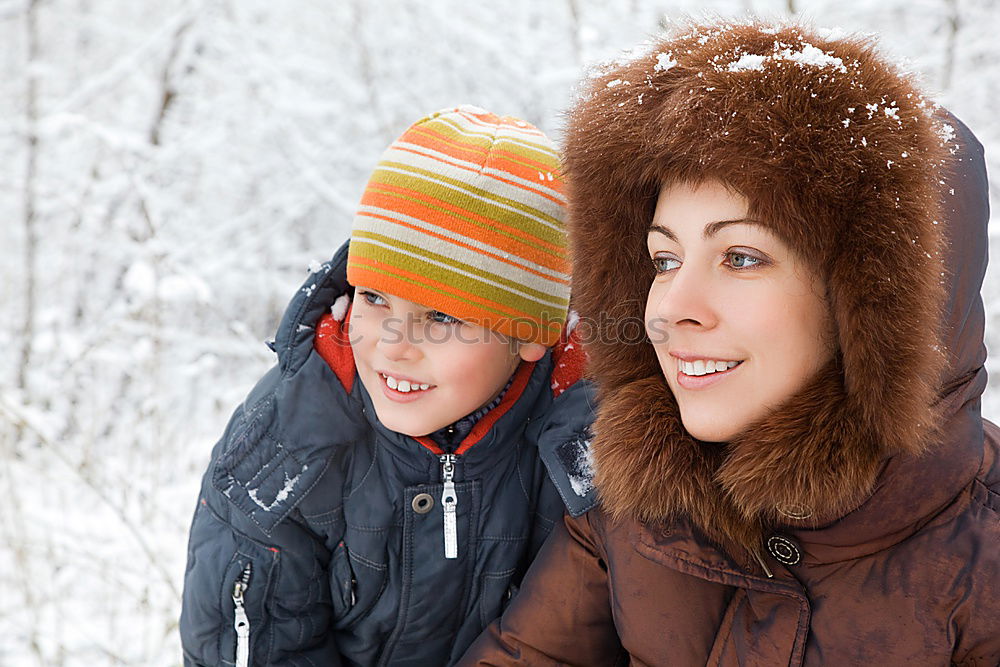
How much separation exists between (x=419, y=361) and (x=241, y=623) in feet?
2.49

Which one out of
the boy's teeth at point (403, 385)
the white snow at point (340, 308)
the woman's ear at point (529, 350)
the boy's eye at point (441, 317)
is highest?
the boy's eye at point (441, 317)

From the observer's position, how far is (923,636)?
1.42 meters

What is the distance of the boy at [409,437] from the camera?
6.31 feet

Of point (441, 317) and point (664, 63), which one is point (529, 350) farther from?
point (664, 63)

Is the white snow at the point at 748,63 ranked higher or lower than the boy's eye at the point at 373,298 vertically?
higher

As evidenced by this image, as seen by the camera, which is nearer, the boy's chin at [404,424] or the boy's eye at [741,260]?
the boy's eye at [741,260]

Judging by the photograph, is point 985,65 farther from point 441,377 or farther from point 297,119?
point 441,377

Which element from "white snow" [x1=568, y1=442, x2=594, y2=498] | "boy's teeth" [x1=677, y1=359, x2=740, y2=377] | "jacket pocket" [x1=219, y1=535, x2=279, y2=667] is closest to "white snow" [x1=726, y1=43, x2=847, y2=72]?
"boy's teeth" [x1=677, y1=359, x2=740, y2=377]

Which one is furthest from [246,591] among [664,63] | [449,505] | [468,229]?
[664,63]

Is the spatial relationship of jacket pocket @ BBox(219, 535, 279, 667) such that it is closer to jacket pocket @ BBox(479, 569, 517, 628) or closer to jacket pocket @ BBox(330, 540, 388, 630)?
jacket pocket @ BBox(330, 540, 388, 630)

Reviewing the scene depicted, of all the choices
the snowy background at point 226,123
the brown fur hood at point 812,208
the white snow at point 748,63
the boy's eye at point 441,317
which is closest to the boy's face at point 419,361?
the boy's eye at point 441,317

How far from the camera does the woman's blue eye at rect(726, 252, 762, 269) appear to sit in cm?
144

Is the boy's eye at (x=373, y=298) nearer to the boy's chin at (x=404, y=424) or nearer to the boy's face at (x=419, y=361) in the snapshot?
the boy's face at (x=419, y=361)

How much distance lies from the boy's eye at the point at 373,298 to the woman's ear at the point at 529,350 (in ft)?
1.17
